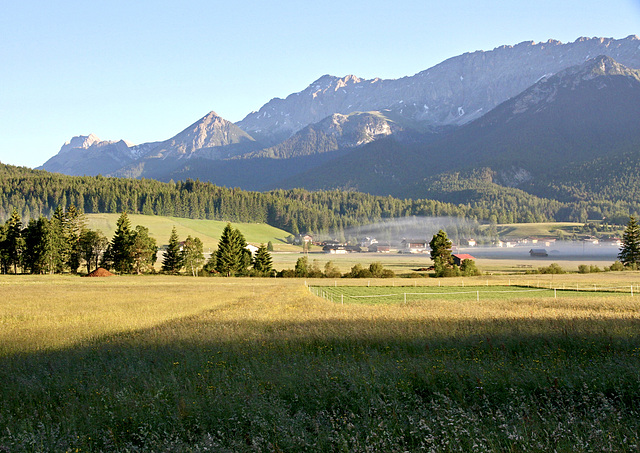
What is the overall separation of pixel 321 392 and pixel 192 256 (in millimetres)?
95852

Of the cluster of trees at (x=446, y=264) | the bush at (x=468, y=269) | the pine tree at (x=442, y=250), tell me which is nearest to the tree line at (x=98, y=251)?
the cluster of trees at (x=446, y=264)

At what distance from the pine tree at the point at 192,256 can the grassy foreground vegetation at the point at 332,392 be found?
86.2m

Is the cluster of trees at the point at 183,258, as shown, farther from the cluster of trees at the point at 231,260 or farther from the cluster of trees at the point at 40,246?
the cluster of trees at the point at 40,246

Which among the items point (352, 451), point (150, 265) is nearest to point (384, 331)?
point (352, 451)

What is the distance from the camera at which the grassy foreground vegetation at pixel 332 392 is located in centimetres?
715

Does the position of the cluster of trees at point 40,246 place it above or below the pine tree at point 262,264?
above

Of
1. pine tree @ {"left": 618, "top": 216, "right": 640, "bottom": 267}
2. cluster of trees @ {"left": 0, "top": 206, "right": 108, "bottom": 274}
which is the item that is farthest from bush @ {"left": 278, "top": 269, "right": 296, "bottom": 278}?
pine tree @ {"left": 618, "top": 216, "right": 640, "bottom": 267}

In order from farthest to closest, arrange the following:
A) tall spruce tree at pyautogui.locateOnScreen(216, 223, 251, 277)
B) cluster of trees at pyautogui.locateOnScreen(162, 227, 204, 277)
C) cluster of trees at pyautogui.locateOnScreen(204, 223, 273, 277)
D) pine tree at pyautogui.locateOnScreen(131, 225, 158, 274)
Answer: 1. cluster of trees at pyautogui.locateOnScreen(162, 227, 204, 277)
2. tall spruce tree at pyautogui.locateOnScreen(216, 223, 251, 277)
3. cluster of trees at pyautogui.locateOnScreen(204, 223, 273, 277)
4. pine tree at pyautogui.locateOnScreen(131, 225, 158, 274)

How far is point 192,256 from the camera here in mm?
101125

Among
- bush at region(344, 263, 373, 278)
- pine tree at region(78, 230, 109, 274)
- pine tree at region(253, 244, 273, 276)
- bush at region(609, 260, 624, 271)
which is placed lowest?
bush at region(609, 260, 624, 271)

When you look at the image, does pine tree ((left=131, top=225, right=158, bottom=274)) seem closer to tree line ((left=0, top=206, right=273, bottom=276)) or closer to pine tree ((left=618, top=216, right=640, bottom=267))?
tree line ((left=0, top=206, right=273, bottom=276))

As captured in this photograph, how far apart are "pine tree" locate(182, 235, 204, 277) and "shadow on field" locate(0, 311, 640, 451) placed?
8825cm

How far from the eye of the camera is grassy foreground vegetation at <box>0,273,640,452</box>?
7.15 meters

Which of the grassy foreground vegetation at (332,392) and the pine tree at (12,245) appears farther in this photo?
the pine tree at (12,245)
